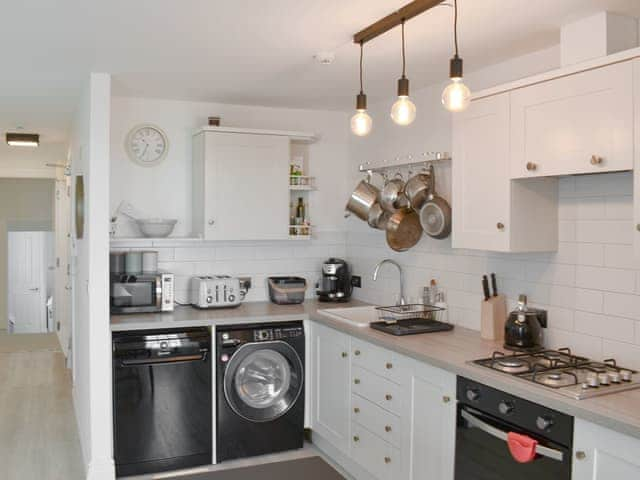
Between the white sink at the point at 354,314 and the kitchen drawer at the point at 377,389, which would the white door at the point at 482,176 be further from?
the white sink at the point at 354,314

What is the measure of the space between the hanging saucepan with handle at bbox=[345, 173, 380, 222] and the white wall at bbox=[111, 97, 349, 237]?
52cm

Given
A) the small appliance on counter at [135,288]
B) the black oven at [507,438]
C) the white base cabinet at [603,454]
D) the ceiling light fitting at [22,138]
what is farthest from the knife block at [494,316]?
the ceiling light fitting at [22,138]

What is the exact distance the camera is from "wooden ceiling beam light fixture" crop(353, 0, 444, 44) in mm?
2579

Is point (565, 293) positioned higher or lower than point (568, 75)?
lower

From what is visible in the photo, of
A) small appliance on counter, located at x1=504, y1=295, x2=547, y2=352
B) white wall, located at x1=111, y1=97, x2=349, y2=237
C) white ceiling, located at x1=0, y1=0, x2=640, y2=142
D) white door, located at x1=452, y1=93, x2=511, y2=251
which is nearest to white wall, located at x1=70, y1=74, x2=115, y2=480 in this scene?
white ceiling, located at x1=0, y1=0, x2=640, y2=142

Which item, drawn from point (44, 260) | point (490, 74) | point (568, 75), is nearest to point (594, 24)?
point (568, 75)

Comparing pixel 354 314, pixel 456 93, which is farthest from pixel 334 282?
pixel 456 93

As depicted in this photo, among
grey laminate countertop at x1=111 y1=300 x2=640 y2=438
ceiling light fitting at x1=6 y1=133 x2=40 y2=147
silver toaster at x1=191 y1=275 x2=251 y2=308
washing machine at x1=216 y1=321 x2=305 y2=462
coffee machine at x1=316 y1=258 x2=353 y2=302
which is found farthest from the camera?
ceiling light fitting at x1=6 y1=133 x2=40 y2=147

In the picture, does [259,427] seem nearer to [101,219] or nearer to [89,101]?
[101,219]

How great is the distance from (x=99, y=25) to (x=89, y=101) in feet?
3.26

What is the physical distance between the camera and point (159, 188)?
4688 millimetres

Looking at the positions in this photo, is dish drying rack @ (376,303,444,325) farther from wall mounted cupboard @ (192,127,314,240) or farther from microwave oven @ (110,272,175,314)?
microwave oven @ (110,272,175,314)

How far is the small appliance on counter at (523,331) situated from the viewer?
3145 millimetres

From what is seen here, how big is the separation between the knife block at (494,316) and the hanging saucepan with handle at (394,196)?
3.16 feet
